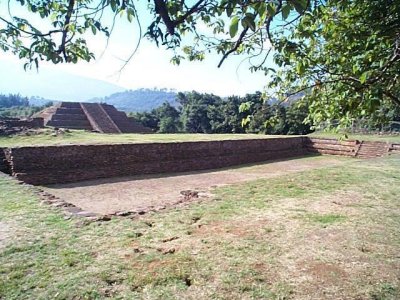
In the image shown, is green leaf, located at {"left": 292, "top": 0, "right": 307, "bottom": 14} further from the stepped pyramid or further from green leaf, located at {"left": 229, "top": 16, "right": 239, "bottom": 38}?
the stepped pyramid

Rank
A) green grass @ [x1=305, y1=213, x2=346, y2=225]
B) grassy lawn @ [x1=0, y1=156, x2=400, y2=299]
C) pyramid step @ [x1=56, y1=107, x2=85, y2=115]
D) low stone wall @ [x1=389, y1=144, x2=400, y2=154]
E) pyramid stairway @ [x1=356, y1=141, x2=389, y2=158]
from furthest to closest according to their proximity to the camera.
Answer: pyramid step @ [x1=56, y1=107, x2=85, y2=115] < pyramid stairway @ [x1=356, y1=141, x2=389, y2=158] < low stone wall @ [x1=389, y1=144, x2=400, y2=154] < green grass @ [x1=305, y1=213, x2=346, y2=225] < grassy lawn @ [x1=0, y1=156, x2=400, y2=299]

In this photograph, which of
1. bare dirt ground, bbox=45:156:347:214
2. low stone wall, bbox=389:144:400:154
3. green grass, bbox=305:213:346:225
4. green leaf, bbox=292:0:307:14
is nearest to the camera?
green leaf, bbox=292:0:307:14

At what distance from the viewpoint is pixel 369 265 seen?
3.24 metres

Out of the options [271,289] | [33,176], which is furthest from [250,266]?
[33,176]

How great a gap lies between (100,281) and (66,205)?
2579mm

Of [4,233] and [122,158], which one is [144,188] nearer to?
Result: [122,158]

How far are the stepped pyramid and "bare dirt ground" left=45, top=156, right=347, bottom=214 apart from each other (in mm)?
11549

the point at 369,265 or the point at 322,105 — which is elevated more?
the point at 322,105

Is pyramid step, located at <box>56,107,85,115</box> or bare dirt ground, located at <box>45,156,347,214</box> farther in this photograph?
pyramid step, located at <box>56,107,85,115</box>

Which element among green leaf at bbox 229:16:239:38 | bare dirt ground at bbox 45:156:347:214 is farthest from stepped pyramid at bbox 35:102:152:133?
green leaf at bbox 229:16:239:38

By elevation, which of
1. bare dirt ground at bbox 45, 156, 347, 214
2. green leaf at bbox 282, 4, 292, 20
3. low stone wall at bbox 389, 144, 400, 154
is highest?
green leaf at bbox 282, 4, 292, 20

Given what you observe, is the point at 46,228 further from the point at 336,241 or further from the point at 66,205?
the point at 336,241

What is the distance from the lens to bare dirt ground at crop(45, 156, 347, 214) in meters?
6.53

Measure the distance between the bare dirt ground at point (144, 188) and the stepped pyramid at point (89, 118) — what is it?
455 inches
